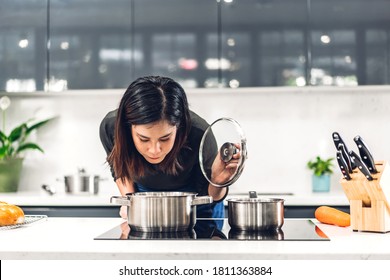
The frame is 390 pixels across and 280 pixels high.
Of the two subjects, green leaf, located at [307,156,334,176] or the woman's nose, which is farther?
green leaf, located at [307,156,334,176]

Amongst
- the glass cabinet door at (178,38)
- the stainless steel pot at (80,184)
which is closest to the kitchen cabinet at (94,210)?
the stainless steel pot at (80,184)

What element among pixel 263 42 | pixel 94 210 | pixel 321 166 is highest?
pixel 263 42

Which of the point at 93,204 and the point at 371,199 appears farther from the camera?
the point at 93,204

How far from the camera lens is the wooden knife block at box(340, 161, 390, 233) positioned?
Answer: 5.82ft

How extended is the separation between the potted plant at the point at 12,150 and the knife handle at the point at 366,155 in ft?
8.89

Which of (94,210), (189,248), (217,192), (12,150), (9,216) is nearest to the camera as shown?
(189,248)

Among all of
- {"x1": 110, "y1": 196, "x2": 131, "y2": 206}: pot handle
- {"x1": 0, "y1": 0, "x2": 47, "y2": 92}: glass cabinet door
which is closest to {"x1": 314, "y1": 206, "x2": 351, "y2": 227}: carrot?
{"x1": 110, "y1": 196, "x2": 131, "y2": 206}: pot handle

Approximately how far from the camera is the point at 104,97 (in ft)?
13.6

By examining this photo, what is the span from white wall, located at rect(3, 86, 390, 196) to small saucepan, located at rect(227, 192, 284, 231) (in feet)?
6.84

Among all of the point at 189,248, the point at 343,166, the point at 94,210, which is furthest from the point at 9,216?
the point at 94,210

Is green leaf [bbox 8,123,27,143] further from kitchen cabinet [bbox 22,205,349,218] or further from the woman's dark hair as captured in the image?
the woman's dark hair

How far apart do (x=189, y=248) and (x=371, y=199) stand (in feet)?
2.06

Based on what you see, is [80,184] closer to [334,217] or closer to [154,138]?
[154,138]

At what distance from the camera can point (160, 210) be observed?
177 centimetres
